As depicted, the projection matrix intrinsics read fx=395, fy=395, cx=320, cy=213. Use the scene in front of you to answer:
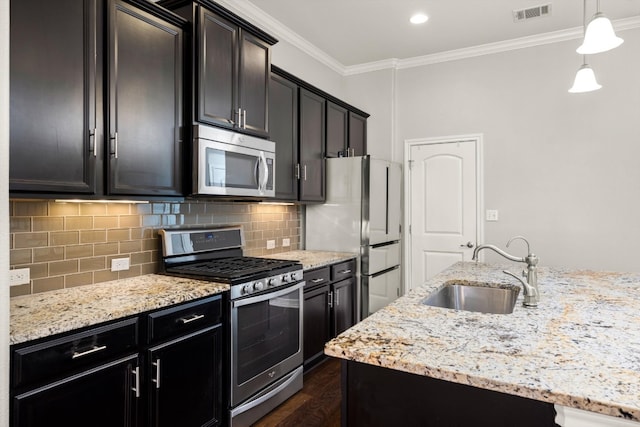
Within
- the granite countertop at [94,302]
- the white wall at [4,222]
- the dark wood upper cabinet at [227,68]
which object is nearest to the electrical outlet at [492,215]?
the dark wood upper cabinet at [227,68]

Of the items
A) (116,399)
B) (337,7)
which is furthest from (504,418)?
(337,7)

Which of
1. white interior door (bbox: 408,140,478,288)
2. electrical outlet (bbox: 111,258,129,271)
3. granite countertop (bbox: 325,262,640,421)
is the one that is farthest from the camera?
white interior door (bbox: 408,140,478,288)

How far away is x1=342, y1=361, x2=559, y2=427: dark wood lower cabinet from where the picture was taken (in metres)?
1.06

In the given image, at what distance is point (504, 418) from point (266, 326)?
5.61 ft

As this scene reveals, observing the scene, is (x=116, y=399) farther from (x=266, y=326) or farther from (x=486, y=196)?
(x=486, y=196)

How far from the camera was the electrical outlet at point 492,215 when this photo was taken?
419 centimetres

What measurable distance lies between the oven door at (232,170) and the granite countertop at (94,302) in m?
0.59

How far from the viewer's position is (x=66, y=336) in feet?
4.89

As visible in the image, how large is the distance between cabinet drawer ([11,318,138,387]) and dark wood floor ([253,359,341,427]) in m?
1.17

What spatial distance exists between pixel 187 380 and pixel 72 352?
64 cm

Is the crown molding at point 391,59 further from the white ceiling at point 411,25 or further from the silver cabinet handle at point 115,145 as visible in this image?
the silver cabinet handle at point 115,145

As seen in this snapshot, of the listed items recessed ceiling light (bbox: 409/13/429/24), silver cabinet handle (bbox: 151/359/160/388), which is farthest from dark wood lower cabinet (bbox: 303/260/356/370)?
recessed ceiling light (bbox: 409/13/429/24)

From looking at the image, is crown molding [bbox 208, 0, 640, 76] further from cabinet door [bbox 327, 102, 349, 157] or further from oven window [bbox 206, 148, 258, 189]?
oven window [bbox 206, 148, 258, 189]

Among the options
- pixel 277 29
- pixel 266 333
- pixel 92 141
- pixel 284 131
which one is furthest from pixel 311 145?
pixel 92 141
